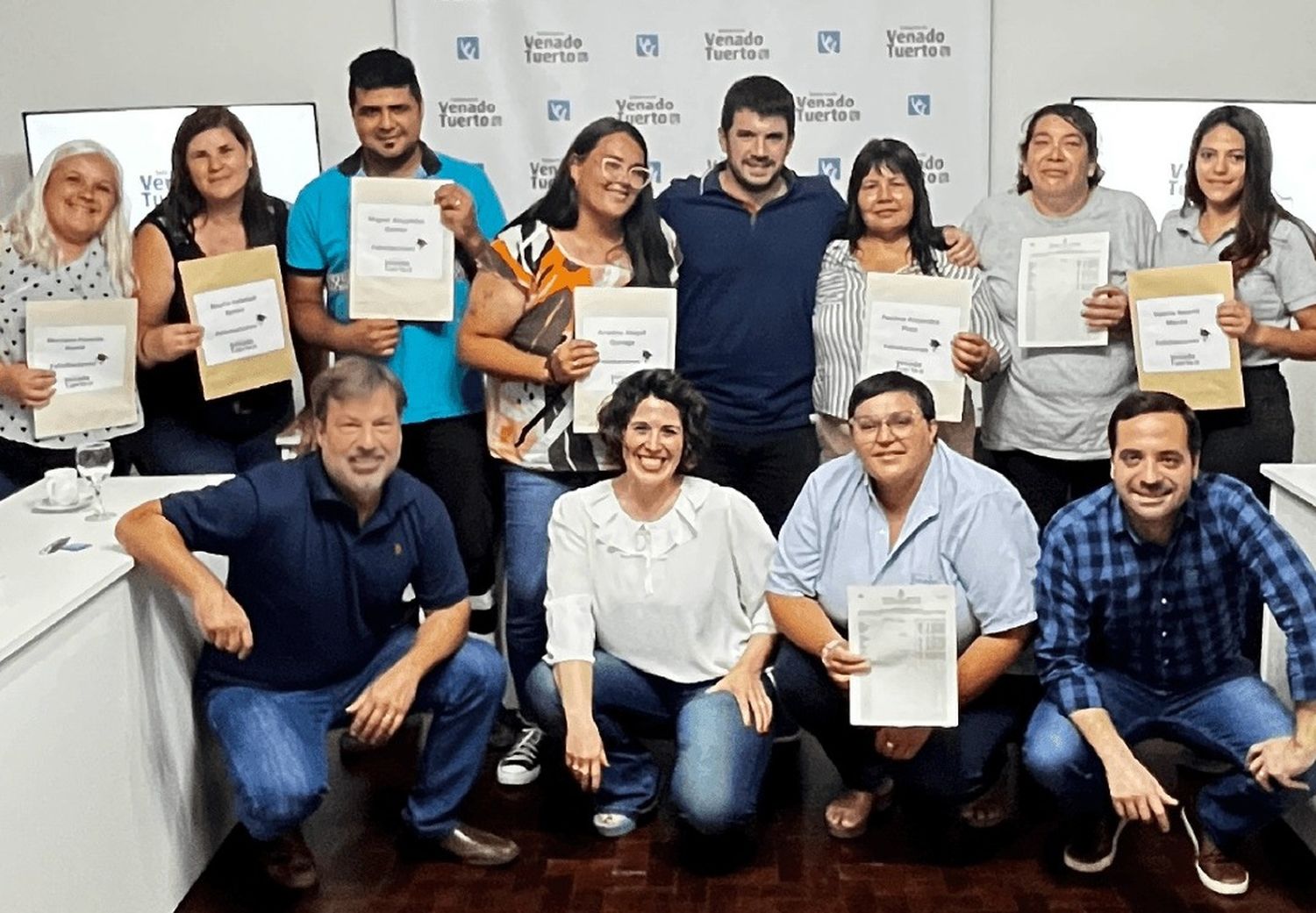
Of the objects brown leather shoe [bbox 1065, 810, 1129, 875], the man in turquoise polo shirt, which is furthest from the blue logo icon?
brown leather shoe [bbox 1065, 810, 1129, 875]

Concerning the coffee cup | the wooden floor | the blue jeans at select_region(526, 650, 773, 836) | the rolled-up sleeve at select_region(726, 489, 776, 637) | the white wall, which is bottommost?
the wooden floor

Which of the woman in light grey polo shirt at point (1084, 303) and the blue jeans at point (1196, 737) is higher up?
the woman in light grey polo shirt at point (1084, 303)

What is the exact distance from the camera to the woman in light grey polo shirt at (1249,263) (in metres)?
3.30

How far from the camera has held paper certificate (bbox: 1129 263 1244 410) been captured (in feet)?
10.8

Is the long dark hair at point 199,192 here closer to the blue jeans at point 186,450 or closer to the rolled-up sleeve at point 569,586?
the blue jeans at point 186,450

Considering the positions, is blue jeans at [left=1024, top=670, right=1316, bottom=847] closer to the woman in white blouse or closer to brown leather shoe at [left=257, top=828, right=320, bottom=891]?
the woman in white blouse

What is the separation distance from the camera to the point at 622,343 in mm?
3324

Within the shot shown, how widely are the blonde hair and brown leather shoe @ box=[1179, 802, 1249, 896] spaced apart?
268 cm

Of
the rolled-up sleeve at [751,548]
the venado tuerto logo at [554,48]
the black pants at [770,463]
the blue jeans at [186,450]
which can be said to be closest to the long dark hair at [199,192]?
the blue jeans at [186,450]

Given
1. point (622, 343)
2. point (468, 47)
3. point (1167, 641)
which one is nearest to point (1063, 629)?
point (1167, 641)

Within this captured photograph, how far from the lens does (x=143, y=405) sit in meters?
3.54

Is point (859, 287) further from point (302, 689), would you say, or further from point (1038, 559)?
point (302, 689)

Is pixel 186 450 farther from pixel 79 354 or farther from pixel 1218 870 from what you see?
pixel 1218 870

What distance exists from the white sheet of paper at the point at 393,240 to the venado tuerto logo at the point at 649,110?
5.11 ft
